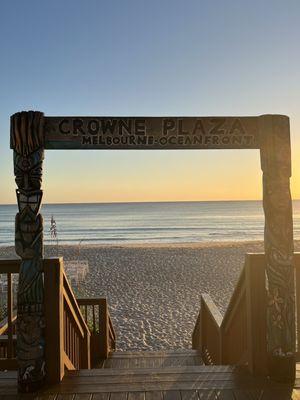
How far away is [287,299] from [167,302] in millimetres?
10191

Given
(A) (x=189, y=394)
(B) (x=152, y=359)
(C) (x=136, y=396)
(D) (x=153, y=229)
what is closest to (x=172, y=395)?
(A) (x=189, y=394)

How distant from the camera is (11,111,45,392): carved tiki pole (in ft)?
13.0

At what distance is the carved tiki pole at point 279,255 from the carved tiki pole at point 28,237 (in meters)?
2.40

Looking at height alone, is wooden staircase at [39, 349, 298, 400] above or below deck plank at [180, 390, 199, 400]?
above

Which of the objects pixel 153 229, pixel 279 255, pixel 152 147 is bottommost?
pixel 279 255

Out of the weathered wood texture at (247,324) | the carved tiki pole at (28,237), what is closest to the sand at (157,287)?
the weathered wood texture at (247,324)

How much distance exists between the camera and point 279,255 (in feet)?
13.4

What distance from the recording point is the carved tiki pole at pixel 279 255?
4090 millimetres

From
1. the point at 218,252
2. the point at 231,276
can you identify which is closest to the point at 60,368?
the point at 231,276

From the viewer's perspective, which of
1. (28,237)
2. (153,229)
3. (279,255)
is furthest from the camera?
(153,229)

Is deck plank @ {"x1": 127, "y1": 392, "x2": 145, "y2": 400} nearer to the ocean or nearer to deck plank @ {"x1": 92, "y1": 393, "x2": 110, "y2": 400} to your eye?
deck plank @ {"x1": 92, "y1": 393, "x2": 110, "y2": 400}

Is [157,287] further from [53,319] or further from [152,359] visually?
[53,319]

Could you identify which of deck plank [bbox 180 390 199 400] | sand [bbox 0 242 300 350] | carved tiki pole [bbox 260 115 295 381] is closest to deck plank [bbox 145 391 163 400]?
deck plank [bbox 180 390 199 400]

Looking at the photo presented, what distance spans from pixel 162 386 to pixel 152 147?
2491 millimetres
